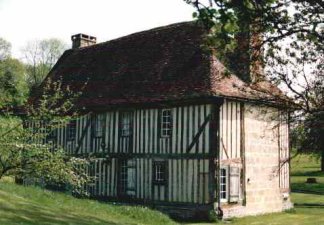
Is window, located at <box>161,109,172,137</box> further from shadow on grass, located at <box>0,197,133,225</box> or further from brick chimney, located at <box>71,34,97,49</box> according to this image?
brick chimney, located at <box>71,34,97,49</box>

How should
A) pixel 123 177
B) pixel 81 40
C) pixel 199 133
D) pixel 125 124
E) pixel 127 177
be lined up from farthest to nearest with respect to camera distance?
1. pixel 81 40
2. pixel 125 124
3. pixel 123 177
4. pixel 127 177
5. pixel 199 133

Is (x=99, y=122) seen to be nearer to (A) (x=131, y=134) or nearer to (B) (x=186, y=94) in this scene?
(A) (x=131, y=134)

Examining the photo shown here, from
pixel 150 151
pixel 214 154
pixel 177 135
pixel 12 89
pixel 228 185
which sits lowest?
pixel 228 185

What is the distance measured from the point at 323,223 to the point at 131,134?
31.1ft

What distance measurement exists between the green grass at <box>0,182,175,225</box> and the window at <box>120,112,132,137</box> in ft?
20.2

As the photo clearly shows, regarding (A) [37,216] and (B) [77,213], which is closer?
(A) [37,216]

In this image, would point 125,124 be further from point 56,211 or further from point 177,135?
point 56,211

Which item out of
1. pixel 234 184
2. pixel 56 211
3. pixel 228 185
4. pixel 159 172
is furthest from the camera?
pixel 159 172

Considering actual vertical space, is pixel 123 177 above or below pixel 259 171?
below

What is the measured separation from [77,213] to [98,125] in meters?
10.7

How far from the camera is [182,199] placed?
70.9ft

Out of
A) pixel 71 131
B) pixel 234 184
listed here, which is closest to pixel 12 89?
→ pixel 234 184

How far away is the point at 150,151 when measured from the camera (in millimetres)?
23141

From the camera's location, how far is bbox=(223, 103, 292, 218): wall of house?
2281cm
